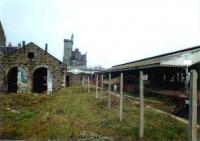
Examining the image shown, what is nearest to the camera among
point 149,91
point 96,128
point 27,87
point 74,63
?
point 96,128

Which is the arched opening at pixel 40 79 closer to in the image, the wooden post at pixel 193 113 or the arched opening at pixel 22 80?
the arched opening at pixel 22 80

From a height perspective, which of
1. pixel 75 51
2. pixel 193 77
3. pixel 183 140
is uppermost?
pixel 75 51

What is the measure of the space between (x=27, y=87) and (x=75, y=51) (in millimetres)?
63640

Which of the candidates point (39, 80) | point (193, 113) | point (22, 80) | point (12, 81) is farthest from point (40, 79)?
point (193, 113)

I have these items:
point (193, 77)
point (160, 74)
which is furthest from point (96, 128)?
point (160, 74)

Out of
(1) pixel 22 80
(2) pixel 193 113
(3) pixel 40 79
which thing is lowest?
(2) pixel 193 113

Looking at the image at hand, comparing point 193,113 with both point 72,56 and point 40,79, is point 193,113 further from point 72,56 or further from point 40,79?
point 72,56

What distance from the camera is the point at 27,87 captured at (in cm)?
3459

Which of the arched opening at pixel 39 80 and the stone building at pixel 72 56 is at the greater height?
the stone building at pixel 72 56

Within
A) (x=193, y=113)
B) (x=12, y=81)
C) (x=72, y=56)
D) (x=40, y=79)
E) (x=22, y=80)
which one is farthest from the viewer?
(x=72, y=56)

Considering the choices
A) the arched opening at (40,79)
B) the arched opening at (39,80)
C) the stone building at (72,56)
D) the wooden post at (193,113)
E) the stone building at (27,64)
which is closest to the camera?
the wooden post at (193,113)

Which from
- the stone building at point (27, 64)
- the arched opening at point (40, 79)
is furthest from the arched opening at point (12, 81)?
the arched opening at point (40, 79)

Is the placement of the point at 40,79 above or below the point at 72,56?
below

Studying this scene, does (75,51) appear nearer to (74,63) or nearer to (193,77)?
(74,63)
